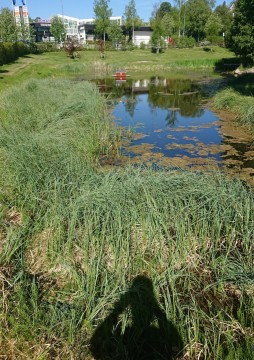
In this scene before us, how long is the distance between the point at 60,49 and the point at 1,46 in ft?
84.8

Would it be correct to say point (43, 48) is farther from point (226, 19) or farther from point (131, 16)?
point (226, 19)

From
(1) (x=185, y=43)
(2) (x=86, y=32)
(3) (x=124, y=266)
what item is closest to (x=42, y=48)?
(1) (x=185, y=43)

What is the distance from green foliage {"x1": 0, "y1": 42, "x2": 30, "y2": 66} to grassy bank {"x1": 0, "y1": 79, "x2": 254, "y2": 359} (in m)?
31.7

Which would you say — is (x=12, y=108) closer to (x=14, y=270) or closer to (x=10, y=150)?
(x=10, y=150)

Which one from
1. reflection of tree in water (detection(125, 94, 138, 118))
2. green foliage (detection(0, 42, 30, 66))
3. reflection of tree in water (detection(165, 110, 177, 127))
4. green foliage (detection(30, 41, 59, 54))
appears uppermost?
green foliage (detection(30, 41, 59, 54))

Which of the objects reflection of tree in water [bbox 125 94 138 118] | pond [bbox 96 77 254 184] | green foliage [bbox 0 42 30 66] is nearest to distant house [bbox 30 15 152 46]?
green foliage [bbox 0 42 30 66]

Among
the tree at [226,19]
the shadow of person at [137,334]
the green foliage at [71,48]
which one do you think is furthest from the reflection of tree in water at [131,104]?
the green foliage at [71,48]

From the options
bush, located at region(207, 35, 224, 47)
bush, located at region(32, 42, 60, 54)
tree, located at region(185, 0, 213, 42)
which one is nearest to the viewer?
bush, located at region(32, 42, 60, 54)

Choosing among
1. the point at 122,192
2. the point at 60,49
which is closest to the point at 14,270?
the point at 122,192

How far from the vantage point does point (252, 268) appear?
13.5ft

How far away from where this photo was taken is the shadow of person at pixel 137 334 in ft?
11.2

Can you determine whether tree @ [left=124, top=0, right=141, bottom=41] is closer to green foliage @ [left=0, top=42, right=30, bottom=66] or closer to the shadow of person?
green foliage @ [left=0, top=42, right=30, bottom=66]

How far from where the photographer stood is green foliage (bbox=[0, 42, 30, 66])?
32469mm

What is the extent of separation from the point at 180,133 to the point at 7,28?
38644mm
